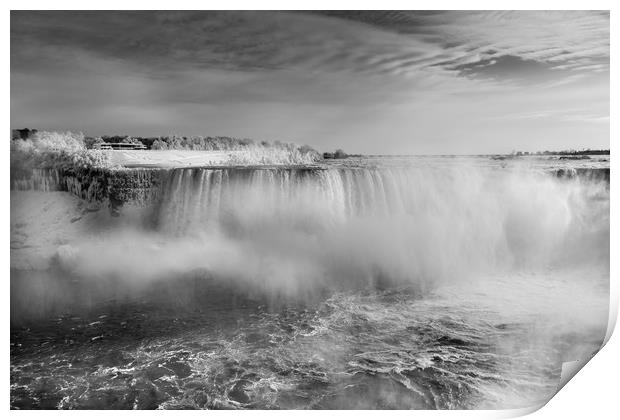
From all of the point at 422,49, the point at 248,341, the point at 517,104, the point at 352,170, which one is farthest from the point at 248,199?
the point at 517,104

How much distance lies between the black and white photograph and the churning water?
0.02 m

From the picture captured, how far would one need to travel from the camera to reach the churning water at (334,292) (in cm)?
341

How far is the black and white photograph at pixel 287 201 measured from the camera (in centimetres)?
344

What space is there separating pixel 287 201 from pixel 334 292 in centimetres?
108

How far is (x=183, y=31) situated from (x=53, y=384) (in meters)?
2.88

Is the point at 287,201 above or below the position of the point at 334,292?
above

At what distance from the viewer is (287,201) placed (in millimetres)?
4785

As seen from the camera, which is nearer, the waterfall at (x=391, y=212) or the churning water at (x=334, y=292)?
the churning water at (x=334, y=292)

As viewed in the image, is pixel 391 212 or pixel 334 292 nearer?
pixel 334 292

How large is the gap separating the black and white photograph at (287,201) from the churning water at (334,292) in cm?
2

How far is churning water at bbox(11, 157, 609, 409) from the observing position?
11.2 feet

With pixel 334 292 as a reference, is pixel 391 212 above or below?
above

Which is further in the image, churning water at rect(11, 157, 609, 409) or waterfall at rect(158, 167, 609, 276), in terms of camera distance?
waterfall at rect(158, 167, 609, 276)
